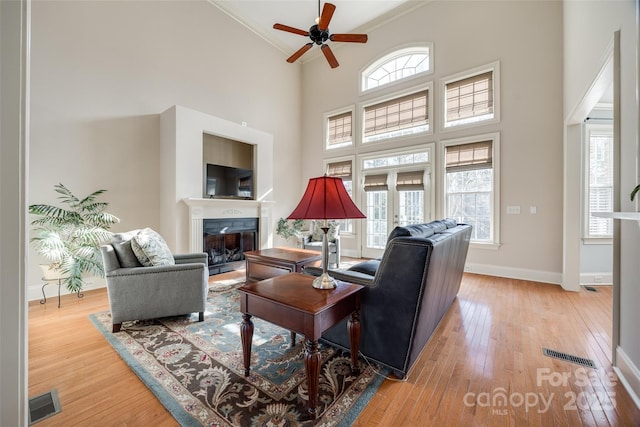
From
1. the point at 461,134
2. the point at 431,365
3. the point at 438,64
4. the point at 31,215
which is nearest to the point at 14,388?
the point at 431,365

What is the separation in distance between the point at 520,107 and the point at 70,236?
678cm

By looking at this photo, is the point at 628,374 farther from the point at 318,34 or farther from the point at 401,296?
the point at 318,34

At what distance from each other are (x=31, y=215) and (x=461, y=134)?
654cm

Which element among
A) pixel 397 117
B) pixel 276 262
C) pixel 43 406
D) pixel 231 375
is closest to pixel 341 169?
pixel 397 117

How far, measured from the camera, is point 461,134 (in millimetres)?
4695

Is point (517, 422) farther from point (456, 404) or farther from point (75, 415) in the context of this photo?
point (75, 415)

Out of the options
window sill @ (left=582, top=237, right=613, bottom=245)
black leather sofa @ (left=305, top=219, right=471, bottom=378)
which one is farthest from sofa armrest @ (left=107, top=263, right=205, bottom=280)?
window sill @ (left=582, top=237, right=613, bottom=245)

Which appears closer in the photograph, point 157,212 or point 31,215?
point 31,215

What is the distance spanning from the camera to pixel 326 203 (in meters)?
1.57

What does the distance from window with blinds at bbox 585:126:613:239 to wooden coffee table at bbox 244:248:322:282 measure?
4.32m

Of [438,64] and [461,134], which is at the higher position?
[438,64]

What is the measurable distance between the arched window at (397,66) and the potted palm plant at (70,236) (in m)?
5.76

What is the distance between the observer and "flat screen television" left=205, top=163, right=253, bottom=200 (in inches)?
186

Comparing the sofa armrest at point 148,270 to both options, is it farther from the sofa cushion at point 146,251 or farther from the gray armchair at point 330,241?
the gray armchair at point 330,241
